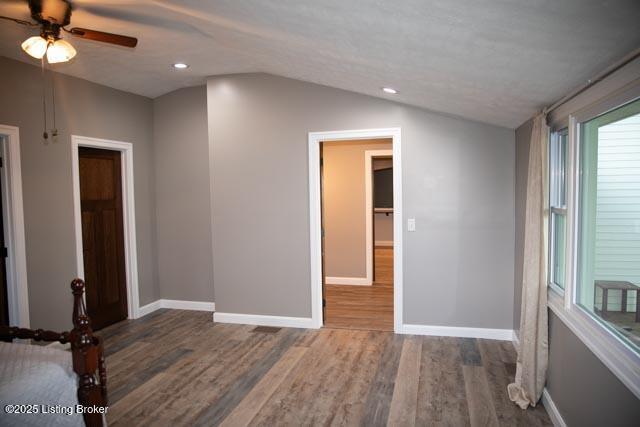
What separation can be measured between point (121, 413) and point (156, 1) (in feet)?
9.05

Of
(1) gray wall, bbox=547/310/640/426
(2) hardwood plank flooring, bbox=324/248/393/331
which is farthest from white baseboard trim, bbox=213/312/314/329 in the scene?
(1) gray wall, bbox=547/310/640/426

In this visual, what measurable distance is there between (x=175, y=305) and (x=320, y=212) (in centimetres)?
238

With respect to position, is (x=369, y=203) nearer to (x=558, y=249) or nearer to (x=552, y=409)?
(x=558, y=249)

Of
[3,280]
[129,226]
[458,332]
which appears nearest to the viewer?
[3,280]

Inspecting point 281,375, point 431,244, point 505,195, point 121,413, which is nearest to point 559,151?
point 505,195

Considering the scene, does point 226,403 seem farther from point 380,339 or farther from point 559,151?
point 559,151

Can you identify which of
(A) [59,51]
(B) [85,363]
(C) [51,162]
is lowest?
(B) [85,363]

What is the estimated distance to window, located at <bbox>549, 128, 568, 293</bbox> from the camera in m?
3.01

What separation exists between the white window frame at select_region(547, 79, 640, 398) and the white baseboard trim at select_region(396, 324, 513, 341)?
129 cm

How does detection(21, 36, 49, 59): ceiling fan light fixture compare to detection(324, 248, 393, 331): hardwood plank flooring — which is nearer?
detection(21, 36, 49, 59): ceiling fan light fixture

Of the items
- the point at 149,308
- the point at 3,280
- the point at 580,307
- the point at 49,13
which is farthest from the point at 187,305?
the point at 580,307

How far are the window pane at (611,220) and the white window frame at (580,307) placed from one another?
32mm

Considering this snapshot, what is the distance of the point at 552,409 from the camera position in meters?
2.74

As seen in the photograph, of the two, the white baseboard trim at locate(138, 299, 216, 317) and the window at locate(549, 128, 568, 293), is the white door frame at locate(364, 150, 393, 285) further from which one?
the window at locate(549, 128, 568, 293)
